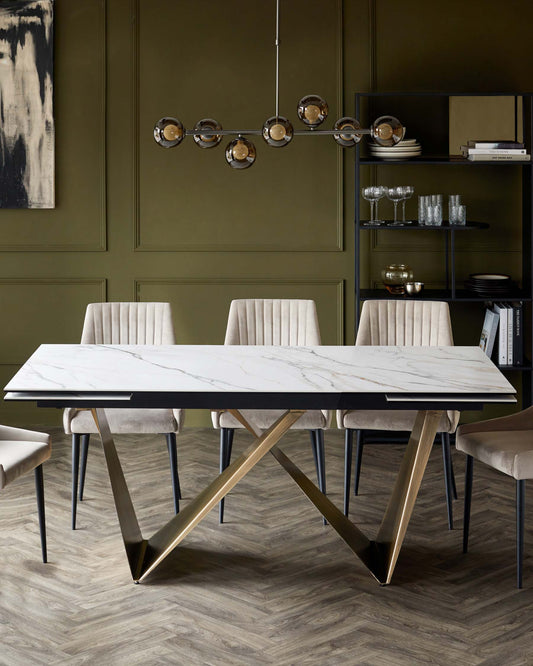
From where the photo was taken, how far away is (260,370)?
3061 mm

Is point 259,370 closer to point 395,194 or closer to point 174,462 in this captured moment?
point 174,462

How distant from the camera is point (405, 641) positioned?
2588 millimetres

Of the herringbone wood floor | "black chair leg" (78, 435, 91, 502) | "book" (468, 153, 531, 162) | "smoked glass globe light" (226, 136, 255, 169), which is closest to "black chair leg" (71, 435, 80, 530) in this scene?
the herringbone wood floor

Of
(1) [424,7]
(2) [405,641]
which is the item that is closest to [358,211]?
(1) [424,7]

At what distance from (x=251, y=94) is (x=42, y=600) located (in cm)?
319

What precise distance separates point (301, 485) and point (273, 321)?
1.04m

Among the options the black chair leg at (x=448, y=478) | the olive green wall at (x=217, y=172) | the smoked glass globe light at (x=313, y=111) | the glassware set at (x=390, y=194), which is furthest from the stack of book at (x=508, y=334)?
the smoked glass globe light at (x=313, y=111)

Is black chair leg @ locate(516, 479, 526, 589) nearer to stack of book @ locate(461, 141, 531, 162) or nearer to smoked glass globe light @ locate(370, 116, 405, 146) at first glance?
smoked glass globe light @ locate(370, 116, 405, 146)

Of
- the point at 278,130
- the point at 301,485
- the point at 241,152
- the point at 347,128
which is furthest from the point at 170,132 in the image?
the point at 301,485

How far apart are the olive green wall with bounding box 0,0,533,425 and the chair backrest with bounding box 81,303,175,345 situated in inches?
44.4

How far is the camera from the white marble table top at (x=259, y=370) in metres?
2.77

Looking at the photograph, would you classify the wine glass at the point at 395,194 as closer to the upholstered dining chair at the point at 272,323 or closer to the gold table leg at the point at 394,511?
the upholstered dining chair at the point at 272,323

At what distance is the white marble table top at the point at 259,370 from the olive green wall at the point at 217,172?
1.60 meters

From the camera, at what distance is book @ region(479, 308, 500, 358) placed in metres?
4.73
